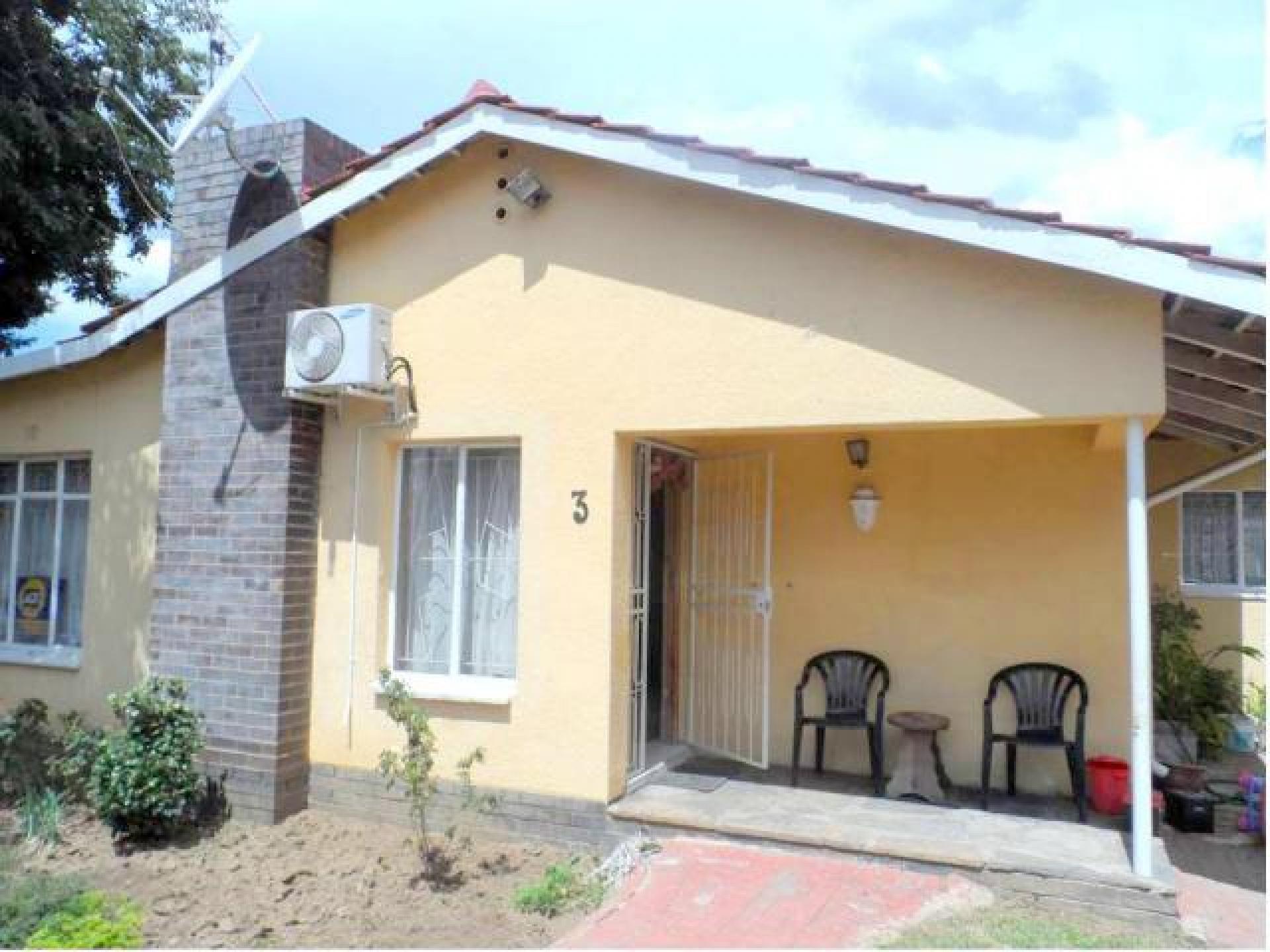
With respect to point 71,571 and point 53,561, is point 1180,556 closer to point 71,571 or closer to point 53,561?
point 71,571

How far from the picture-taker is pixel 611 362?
673 cm

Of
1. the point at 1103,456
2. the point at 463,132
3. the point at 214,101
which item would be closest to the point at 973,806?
the point at 1103,456

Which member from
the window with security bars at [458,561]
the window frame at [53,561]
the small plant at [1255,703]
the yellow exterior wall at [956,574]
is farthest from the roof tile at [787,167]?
the small plant at [1255,703]

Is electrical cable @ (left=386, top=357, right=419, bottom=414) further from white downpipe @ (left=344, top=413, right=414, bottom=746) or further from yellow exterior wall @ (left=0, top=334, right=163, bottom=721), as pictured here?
yellow exterior wall @ (left=0, top=334, right=163, bottom=721)

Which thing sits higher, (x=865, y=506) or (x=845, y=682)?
(x=865, y=506)

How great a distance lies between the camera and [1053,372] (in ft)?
18.6

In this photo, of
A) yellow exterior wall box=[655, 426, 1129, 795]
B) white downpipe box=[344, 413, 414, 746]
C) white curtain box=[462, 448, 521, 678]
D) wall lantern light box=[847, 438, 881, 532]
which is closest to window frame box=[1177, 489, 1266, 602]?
yellow exterior wall box=[655, 426, 1129, 795]

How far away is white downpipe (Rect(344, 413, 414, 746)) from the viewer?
24.2ft

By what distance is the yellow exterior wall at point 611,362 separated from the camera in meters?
5.82

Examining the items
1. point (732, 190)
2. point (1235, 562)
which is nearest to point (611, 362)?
point (732, 190)

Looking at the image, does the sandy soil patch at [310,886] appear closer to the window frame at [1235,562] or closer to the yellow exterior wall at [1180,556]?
the yellow exterior wall at [1180,556]

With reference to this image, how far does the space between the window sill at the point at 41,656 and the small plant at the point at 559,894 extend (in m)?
5.69

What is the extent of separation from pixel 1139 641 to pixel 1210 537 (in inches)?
238

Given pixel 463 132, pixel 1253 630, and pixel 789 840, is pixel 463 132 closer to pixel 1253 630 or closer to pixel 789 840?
pixel 789 840
